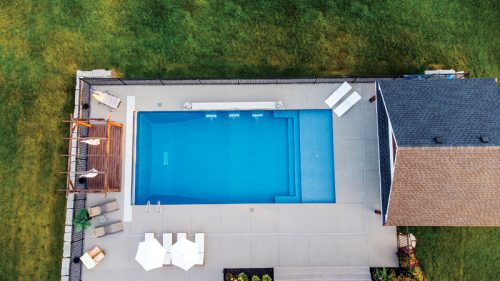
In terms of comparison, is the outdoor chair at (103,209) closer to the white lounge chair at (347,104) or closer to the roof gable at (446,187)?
the white lounge chair at (347,104)

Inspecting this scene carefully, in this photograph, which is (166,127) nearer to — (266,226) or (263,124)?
(263,124)

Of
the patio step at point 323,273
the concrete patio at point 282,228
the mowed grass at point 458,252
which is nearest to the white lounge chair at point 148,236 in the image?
the concrete patio at point 282,228

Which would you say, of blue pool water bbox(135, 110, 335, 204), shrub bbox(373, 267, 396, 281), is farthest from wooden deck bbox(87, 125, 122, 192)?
shrub bbox(373, 267, 396, 281)

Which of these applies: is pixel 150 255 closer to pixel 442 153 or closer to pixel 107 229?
pixel 107 229

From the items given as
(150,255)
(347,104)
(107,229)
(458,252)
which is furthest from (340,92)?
(107,229)

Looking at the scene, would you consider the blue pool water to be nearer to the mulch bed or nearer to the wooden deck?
the wooden deck

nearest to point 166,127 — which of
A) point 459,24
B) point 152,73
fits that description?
point 152,73
